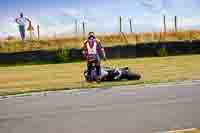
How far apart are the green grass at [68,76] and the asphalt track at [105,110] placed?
5.53ft

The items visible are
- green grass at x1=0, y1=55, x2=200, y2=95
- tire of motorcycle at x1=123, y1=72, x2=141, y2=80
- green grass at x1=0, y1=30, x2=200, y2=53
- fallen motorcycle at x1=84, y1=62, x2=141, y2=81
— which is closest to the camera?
green grass at x1=0, y1=55, x2=200, y2=95

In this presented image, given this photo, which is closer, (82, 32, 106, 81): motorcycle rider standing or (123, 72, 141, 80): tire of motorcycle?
(82, 32, 106, 81): motorcycle rider standing

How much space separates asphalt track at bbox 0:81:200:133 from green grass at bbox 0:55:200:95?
169cm

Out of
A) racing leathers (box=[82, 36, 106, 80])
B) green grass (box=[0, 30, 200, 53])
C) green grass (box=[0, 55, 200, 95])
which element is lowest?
green grass (box=[0, 55, 200, 95])

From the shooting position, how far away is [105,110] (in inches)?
468

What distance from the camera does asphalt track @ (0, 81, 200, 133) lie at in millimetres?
9820

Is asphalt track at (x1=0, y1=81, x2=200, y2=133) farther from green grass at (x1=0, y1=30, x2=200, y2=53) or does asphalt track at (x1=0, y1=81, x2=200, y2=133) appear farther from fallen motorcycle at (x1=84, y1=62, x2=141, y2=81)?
green grass at (x1=0, y1=30, x2=200, y2=53)

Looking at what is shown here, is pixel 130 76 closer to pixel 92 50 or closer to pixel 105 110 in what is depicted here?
pixel 92 50

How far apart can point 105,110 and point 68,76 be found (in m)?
10.6

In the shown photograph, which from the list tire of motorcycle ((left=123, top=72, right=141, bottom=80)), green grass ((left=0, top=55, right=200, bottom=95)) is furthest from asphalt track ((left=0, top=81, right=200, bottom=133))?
tire of motorcycle ((left=123, top=72, right=141, bottom=80))

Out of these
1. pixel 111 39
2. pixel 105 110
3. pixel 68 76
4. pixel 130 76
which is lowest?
pixel 105 110

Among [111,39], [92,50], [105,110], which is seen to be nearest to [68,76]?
[92,50]

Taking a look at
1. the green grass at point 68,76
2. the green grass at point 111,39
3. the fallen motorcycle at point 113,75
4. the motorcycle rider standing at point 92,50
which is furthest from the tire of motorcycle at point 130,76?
the green grass at point 111,39

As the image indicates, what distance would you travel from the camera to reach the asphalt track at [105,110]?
9820 mm
